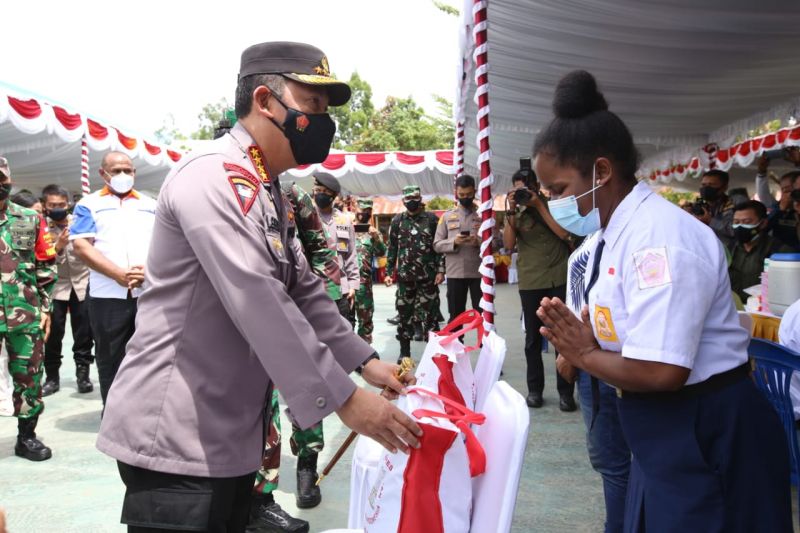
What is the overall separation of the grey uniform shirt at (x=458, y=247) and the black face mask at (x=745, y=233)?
2362 mm

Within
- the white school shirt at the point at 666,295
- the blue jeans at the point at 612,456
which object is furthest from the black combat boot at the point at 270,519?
the white school shirt at the point at 666,295

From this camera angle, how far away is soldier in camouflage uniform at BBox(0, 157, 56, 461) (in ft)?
12.8

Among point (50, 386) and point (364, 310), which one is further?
point (364, 310)

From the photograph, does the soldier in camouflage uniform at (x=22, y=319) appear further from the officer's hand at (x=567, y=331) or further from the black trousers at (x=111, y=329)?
the officer's hand at (x=567, y=331)

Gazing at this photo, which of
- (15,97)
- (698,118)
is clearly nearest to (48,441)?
(15,97)

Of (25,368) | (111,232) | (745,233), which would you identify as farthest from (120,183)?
(745,233)

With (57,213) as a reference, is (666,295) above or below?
below

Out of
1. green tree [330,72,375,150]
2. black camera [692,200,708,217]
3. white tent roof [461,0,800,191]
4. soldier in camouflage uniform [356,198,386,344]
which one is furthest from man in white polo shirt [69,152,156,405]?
green tree [330,72,375,150]

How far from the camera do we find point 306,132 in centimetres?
158

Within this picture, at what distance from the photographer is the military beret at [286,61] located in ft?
4.95

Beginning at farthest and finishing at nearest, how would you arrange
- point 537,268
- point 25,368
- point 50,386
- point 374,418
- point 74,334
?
1. point 74,334
2. point 50,386
3. point 537,268
4. point 25,368
5. point 374,418

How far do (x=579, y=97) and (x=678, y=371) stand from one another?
2.64 ft

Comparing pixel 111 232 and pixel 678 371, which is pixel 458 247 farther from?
pixel 678 371

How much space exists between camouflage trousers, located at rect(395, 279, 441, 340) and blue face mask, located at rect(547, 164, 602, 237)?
205 inches
